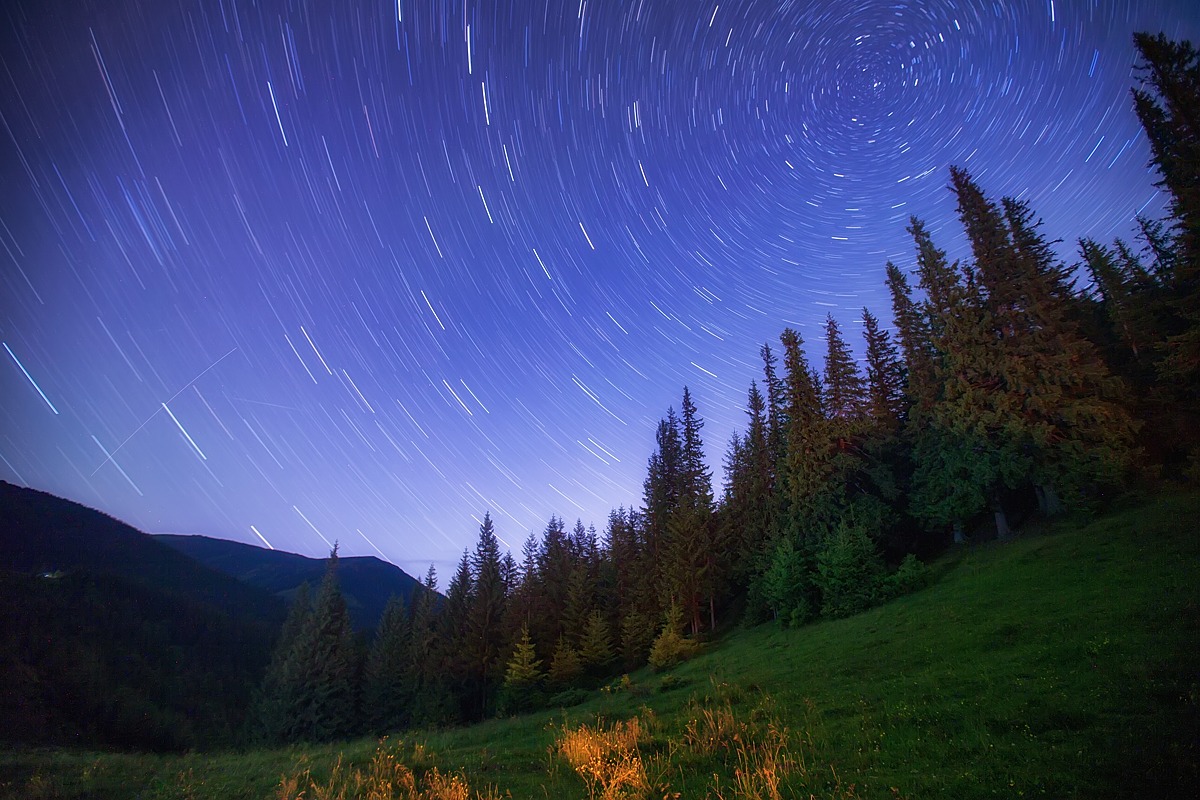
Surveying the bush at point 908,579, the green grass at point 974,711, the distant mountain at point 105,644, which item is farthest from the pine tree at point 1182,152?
the distant mountain at point 105,644

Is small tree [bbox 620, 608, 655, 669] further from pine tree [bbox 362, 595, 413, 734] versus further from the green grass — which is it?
pine tree [bbox 362, 595, 413, 734]

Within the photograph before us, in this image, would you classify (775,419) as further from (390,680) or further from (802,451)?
(390,680)

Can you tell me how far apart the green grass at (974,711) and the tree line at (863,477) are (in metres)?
7.79

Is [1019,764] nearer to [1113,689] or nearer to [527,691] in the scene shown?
[1113,689]

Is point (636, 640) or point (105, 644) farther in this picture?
point (105, 644)

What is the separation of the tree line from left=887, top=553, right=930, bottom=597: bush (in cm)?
12

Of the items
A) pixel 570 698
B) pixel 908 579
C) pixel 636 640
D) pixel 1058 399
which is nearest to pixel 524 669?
pixel 636 640

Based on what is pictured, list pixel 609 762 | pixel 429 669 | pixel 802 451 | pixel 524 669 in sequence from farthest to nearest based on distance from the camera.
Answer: pixel 429 669 → pixel 524 669 → pixel 802 451 → pixel 609 762

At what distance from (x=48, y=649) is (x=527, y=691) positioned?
5375 cm

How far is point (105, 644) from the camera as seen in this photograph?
60.1 meters

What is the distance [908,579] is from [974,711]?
2068cm

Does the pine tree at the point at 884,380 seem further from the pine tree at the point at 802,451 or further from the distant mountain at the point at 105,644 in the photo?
the distant mountain at the point at 105,644

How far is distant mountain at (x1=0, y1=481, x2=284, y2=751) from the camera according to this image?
143 ft

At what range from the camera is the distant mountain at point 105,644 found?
43.6m
